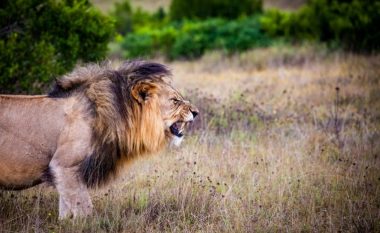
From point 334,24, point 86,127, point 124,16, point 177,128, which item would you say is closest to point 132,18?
point 124,16

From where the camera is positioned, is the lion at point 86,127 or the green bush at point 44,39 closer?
the lion at point 86,127

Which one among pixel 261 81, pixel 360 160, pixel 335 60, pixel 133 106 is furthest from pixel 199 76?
pixel 133 106

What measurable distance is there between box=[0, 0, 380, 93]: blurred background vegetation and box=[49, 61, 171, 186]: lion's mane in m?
2.05

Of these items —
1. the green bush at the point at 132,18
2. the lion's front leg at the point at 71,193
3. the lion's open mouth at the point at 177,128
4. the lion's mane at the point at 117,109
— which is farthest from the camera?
the green bush at the point at 132,18

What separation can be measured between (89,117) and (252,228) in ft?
5.64

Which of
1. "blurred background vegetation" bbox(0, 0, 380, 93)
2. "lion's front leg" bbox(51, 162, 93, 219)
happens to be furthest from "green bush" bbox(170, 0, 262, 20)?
"lion's front leg" bbox(51, 162, 93, 219)

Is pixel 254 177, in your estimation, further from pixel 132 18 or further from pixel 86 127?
pixel 132 18

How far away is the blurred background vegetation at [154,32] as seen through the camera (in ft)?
25.9

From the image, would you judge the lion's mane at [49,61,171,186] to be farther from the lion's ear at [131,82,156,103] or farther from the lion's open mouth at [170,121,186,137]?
the lion's open mouth at [170,121,186,137]

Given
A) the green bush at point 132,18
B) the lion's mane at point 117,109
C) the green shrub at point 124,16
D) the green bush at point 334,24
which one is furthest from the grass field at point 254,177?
the green shrub at point 124,16

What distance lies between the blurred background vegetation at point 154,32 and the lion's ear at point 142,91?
2126mm

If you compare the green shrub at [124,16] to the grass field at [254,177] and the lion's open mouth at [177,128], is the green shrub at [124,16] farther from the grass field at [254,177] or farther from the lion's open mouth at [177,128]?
the lion's open mouth at [177,128]

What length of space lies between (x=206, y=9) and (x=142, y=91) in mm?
18563

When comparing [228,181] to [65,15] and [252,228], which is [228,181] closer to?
[252,228]
